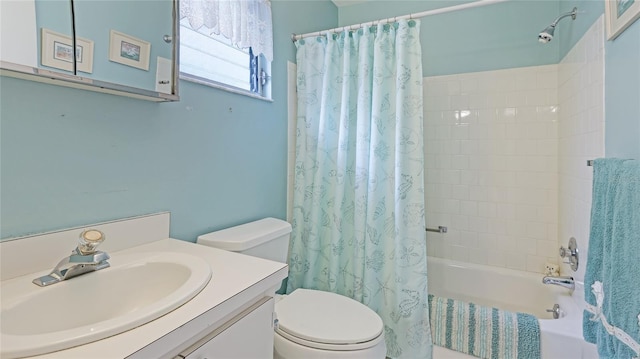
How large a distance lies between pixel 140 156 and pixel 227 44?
792 millimetres

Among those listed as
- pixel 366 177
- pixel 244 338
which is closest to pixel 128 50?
pixel 244 338

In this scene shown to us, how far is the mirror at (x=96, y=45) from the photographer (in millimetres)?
775

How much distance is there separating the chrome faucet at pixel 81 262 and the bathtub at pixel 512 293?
62.1 inches

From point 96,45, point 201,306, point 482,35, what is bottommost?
point 201,306

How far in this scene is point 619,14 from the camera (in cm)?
109

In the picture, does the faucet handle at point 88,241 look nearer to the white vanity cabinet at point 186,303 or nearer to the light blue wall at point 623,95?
the white vanity cabinet at point 186,303

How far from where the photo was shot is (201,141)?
4.30 ft

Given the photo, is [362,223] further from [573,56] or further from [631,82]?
[573,56]

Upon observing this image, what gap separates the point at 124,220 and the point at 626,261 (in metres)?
1.51

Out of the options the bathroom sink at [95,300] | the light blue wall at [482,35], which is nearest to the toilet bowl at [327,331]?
the bathroom sink at [95,300]

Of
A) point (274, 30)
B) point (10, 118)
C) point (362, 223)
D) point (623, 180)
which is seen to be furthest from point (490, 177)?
point (10, 118)

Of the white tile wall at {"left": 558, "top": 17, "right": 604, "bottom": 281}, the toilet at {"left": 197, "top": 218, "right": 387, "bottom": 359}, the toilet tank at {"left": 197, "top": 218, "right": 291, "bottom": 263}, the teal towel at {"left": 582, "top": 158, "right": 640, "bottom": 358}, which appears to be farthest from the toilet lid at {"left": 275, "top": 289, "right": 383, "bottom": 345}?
the white tile wall at {"left": 558, "top": 17, "right": 604, "bottom": 281}

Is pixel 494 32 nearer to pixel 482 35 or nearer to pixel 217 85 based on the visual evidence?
pixel 482 35

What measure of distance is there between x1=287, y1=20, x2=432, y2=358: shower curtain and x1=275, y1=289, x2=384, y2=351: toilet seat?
0.28 meters
